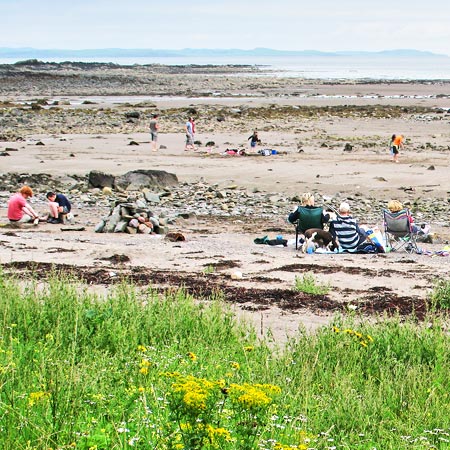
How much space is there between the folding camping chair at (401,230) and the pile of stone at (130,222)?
4590 mm

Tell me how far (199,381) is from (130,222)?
12712mm

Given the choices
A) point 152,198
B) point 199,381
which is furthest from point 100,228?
point 199,381

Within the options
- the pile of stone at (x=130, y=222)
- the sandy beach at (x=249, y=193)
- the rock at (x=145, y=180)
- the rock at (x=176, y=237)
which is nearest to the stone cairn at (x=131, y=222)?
the pile of stone at (x=130, y=222)

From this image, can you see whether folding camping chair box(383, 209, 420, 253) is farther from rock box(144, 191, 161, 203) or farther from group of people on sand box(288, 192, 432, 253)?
rock box(144, 191, 161, 203)

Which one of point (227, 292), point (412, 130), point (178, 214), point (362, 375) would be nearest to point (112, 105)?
point (412, 130)

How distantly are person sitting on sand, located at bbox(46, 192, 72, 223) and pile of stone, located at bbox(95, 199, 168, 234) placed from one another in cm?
115

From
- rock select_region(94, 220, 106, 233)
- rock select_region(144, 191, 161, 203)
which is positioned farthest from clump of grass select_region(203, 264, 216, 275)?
rock select_region(144, 191, 161, 203)

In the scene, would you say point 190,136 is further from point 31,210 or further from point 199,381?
point 199,381

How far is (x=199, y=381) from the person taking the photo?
4.24 m

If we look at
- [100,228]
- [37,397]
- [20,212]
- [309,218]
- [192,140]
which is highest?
[37,397]

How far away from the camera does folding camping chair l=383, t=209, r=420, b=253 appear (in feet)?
48.4

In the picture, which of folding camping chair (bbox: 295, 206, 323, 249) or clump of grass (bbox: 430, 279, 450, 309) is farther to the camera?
folding camping chair (bbox: 295, 206, 323, 249)

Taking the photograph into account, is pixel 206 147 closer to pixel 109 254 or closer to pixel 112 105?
pixel 109 254

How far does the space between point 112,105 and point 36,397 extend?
184 feet
